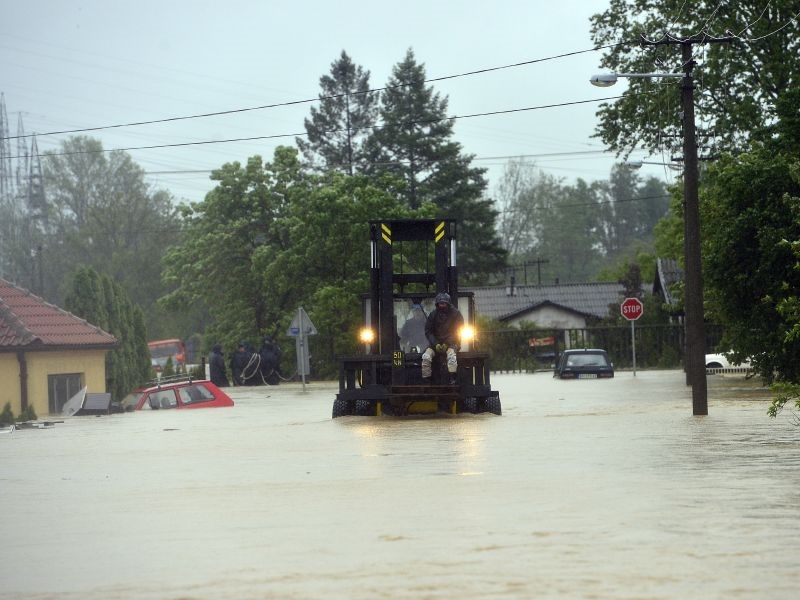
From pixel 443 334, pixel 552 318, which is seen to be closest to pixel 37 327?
pixel 443 334

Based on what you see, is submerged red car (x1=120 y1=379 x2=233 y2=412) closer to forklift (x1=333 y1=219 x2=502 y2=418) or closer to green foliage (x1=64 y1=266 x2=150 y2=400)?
forklift (x1=333 y1=219 x2=502 y2=418)

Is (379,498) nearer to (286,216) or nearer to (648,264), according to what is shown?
(286,216)

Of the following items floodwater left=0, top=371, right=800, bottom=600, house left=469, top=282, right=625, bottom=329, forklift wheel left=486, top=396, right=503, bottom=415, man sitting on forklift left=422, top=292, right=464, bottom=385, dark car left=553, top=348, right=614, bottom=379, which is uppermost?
house left=469, top=282, right=625, bottom=329

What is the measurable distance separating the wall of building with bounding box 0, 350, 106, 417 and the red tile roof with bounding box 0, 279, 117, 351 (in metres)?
0.47

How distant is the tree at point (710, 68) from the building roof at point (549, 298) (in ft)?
161

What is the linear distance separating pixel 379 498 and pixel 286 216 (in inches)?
2253

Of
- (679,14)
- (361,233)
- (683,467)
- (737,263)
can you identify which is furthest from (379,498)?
(361,233)

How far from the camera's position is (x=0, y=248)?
389 feet

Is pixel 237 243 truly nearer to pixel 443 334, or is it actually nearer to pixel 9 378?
pixel 9 378

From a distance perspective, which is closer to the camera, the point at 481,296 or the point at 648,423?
the point at 648,423

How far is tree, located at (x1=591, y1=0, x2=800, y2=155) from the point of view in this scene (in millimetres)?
45875

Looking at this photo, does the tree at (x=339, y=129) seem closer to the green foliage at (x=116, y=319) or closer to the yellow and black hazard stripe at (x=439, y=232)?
the green foliage at (x=116, y=319)

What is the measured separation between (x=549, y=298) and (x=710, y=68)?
56.2 metres

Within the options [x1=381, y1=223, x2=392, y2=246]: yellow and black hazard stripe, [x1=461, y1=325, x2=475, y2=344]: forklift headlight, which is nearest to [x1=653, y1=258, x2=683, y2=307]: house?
[x1=461, y1=325, x2=475, y2=344]: forklift headlight
